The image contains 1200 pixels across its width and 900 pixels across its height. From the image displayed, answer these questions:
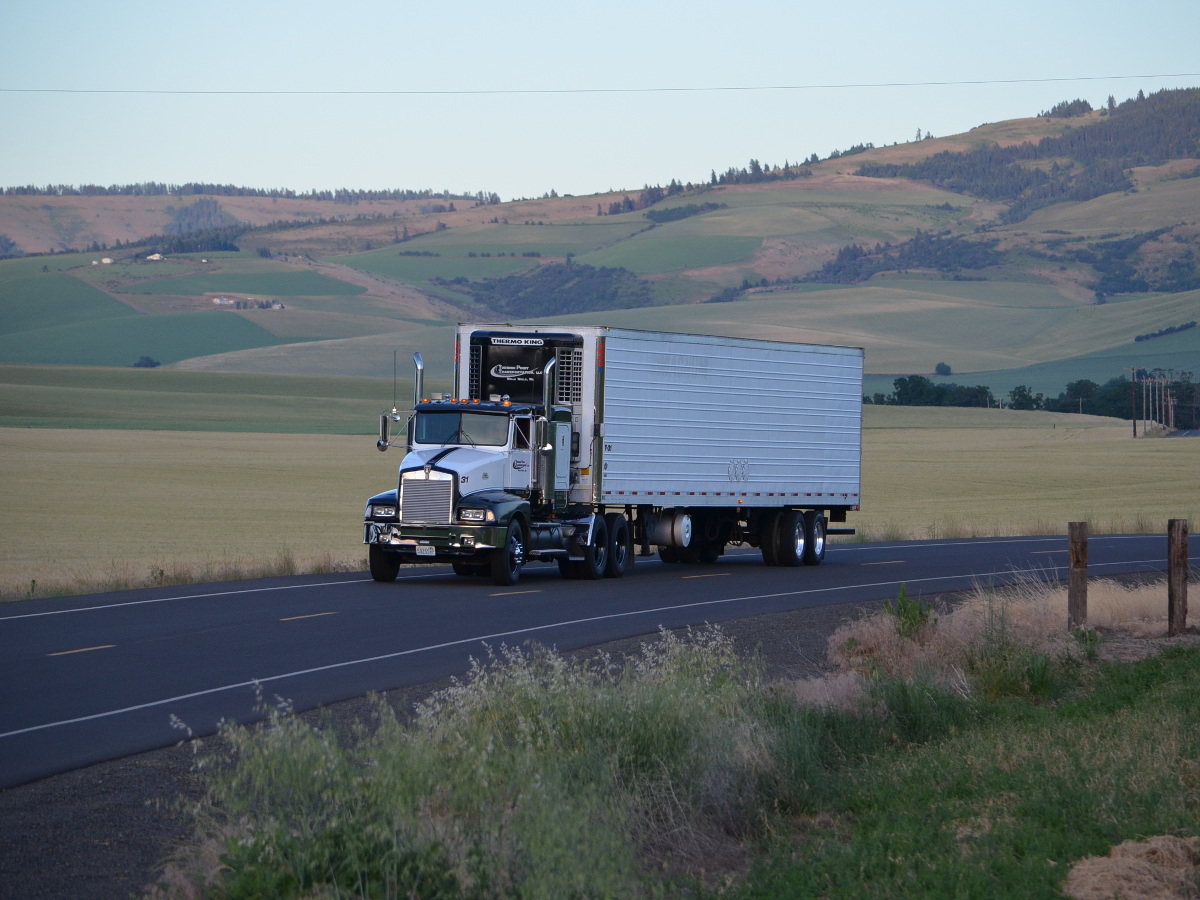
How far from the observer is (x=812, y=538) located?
96.7 ft

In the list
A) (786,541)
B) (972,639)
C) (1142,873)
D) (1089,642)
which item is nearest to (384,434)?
(786,541)

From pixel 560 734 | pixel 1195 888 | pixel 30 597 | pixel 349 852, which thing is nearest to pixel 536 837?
pixel 349 852

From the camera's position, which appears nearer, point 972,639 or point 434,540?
point 972,639

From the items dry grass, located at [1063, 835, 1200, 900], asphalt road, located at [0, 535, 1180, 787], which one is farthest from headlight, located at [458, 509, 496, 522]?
dry grass, located at [1063, 835, 1200, 900]

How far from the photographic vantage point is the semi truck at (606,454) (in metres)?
23.0

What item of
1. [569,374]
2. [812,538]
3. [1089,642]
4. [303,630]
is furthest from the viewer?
[812,538]

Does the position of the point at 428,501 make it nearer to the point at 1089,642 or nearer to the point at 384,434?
the point at 384,434

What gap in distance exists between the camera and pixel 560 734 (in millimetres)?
8203

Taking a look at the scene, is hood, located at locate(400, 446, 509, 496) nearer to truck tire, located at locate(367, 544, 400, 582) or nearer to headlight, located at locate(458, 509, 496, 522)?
headlight, located at locate(458, 509, 496, 522)

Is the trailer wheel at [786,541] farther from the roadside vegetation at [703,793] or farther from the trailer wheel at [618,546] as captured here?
the roadside vegetation at [703,793]

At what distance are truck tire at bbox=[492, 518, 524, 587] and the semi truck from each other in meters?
0.03

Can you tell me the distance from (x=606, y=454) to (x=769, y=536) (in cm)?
519

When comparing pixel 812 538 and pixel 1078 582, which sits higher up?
pixel 1078 582

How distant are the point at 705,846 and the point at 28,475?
52995mm
